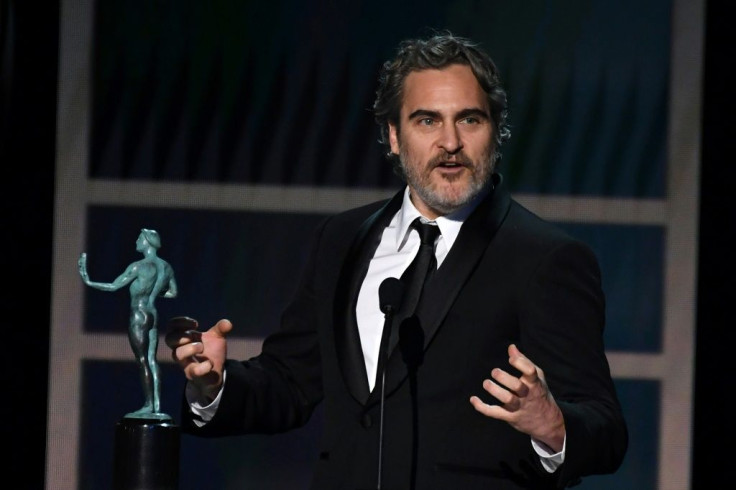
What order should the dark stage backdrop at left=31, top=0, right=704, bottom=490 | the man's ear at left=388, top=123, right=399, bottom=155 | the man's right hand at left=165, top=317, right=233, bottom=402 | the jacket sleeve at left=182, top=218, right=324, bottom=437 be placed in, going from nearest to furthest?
the man's right hand at left=165, top=317, right=233, bottom=402 → the jacket sleeve at left=182, top=218, right=324, bottom=437 → the man's ear at left=388, top=123, right=399, bottom=155 → the dark stage backdrop at left=31, top=0, right=704, bottom=490

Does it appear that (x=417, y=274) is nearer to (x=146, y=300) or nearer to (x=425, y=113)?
(x=425, y=113)

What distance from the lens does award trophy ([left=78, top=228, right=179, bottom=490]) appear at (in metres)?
2.92

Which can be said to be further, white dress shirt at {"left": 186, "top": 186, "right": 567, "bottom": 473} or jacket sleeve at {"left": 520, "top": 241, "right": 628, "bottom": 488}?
white dress shirt at {"left": 186, "top": 186, "right": 567, "bottom": 473}

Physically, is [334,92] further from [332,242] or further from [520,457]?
[520,457]

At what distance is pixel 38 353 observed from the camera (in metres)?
3.98

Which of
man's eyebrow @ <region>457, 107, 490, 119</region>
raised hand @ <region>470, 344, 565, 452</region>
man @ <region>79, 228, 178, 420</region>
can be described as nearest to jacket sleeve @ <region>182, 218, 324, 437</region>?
man's eyebrow @ <region>457, 107, 490, 119</region>

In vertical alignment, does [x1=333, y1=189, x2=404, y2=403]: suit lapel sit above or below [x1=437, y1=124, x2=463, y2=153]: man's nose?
below

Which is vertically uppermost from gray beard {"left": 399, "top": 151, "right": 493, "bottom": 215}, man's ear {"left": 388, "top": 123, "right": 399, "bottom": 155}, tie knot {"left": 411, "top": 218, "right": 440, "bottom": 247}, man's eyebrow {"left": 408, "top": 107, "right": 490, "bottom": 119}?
man's eyebrow {"left": 408, "top": 107, "right": 490, "bottom": 119}

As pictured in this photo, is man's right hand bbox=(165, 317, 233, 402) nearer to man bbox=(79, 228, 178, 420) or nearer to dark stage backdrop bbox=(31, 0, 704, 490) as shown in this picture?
man bbox=(79, 228, 178, 420)

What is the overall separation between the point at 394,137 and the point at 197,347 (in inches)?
28.1

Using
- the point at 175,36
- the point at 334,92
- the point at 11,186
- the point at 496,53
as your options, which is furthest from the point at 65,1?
the point at 496,53

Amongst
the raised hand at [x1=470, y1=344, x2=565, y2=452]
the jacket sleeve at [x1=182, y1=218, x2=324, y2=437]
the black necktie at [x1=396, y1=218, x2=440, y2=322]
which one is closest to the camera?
the raised hand at [x1=470, y1=344, x2=565, y2=452]

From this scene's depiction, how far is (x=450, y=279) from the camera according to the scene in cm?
231

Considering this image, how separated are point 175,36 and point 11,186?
2.41 ft
